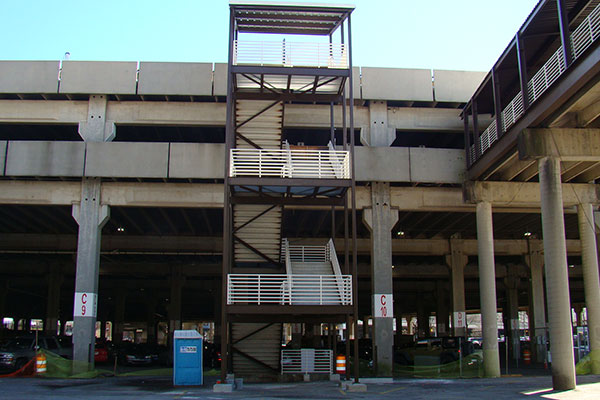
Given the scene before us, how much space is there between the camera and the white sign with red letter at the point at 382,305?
986 inches

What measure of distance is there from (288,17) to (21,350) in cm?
1891

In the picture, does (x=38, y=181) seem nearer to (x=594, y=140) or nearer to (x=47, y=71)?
(x=47, y=71)

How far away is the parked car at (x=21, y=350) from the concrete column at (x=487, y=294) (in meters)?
19.8

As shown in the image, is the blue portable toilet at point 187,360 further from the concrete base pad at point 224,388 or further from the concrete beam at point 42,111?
the concrete beam at point 42,111

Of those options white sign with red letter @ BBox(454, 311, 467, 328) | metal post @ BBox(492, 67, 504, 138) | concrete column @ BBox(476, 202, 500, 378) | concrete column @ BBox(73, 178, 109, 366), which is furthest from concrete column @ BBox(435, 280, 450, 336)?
concrete column @ BBox(73, 178, 109, 366)

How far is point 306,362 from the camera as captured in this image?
2284 centimetres

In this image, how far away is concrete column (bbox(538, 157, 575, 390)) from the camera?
17672 mm

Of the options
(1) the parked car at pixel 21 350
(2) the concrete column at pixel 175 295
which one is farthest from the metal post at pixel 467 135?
(2) the concrete column at pixel 175 295

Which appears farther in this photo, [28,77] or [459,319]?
[459,319]

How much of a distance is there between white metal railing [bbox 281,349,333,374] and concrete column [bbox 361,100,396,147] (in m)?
9.79

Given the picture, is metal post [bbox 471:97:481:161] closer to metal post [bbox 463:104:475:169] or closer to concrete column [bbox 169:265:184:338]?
metal post [bbox 463:104:475:169]

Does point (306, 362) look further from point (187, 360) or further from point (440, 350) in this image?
point (440, 350)

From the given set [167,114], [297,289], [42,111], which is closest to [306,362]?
[297,289]

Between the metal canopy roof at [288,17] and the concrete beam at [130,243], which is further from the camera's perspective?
the concrete beam at [130,243]
